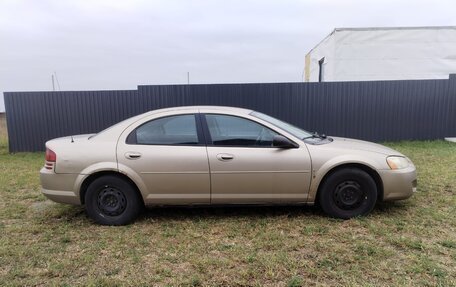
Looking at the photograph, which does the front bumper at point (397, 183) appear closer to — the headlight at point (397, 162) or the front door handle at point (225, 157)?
the headlight at point (397, 162)

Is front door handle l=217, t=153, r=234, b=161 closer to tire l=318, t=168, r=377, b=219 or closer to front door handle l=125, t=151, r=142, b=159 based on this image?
front door handle l=125, t=151, r=142, b=159

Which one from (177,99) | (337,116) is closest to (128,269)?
(177,99)

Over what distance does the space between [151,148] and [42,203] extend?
2409mm

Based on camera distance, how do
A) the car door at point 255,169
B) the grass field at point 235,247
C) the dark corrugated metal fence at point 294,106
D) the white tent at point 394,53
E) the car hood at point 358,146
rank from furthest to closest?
the white tent at point 394,53, the dark corrugated metal fence at point 294,106, the car hood at point 358,146, the car door at point 255,169, the grass field at point 235,247

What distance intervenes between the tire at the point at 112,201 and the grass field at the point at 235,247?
132 mm

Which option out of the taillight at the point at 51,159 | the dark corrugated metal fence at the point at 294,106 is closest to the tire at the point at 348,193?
the taillight at the point at 51,159

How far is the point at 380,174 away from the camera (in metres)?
4.29

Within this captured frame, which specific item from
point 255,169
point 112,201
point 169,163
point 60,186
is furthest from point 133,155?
point 255,169

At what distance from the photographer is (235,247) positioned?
12.1 ft

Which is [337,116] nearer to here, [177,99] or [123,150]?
[177,99]

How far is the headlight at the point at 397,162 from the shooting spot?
4.32 metres

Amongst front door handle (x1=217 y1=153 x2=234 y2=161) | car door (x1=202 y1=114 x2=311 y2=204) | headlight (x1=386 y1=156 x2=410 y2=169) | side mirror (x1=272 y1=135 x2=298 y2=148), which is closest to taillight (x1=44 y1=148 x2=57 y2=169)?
car door (x1=202 y1=114 x2=311 y2=204)

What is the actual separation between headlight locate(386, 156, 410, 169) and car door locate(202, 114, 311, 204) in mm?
986

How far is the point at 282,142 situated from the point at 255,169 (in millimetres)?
447
